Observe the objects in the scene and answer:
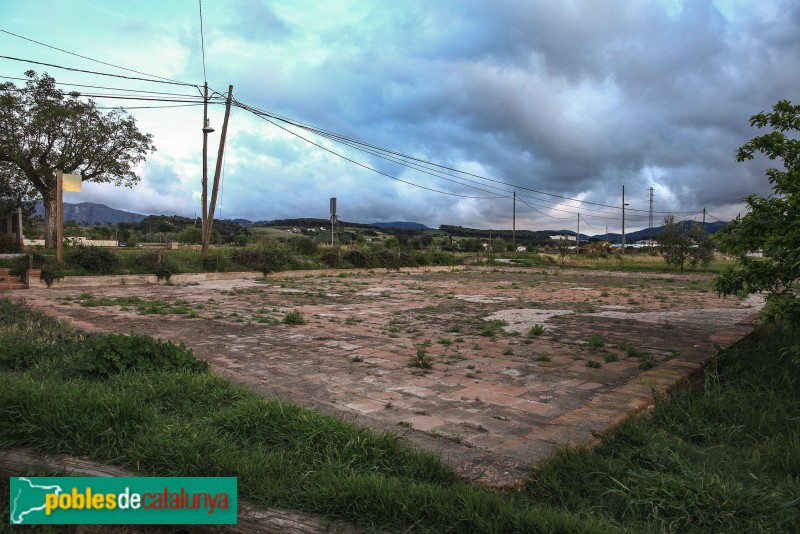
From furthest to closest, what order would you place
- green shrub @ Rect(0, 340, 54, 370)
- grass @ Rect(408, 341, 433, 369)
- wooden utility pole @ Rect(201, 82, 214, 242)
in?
1. wooden utility pole @ Rect(201, 82, 214, 242)
2. grass @ Rect(408, 341, 433, 369)
3. green shrub @ Rect(0, 340, 54, 370)

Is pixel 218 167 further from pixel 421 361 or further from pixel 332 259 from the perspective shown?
pixel 421 361

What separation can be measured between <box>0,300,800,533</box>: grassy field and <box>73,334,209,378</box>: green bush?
1.4 inches

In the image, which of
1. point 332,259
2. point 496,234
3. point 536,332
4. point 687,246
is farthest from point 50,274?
point 496,234

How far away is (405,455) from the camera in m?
2.26

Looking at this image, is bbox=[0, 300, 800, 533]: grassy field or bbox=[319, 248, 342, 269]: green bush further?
bbox=[319, 248, 342, 269]: green bush

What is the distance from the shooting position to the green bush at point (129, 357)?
133 inches

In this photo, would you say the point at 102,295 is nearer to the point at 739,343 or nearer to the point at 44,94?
the point at 739,343

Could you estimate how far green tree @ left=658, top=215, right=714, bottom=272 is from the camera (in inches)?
1018

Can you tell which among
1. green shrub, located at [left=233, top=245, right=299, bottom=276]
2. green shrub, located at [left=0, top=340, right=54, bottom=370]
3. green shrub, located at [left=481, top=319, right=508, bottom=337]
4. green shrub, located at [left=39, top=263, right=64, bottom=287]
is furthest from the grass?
green shrub, located at [left=233, top=245, right=299, bottom=276]

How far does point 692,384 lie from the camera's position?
11.7 ft

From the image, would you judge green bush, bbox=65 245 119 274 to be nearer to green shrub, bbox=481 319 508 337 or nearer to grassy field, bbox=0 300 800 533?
grassy field, bbox=0 300 800 533

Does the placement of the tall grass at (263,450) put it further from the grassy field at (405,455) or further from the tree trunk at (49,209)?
the tree trunk at (49,209)

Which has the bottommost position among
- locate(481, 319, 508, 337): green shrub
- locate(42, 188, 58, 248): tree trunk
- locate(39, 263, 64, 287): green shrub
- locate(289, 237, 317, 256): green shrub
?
locate(481, 319, 508, 337): green shrub

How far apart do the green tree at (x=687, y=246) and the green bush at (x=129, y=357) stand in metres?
27.8
